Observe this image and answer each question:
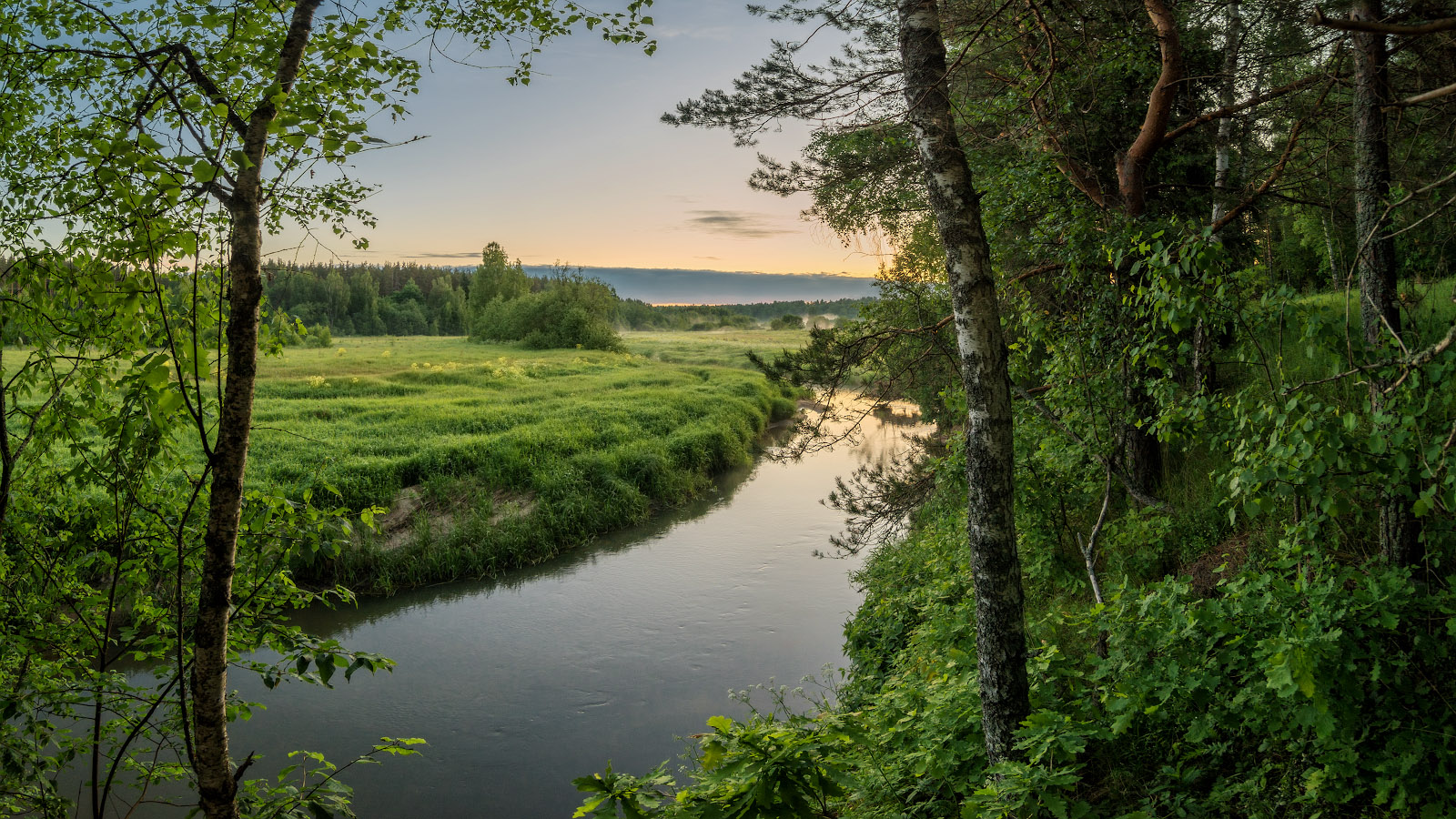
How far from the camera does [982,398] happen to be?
4215mm

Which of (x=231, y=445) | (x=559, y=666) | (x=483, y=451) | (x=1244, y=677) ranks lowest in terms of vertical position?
(x=559, y=666)

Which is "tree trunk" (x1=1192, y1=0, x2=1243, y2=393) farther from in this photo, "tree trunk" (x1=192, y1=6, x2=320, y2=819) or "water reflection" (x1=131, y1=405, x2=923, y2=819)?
"tree trunk" (x1=192, y1=6, x2=320, y2=819)

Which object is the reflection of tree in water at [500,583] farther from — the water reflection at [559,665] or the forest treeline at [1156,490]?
the forest treeline at [1156,490]

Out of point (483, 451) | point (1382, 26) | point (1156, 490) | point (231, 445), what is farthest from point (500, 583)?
point (1382, 26)

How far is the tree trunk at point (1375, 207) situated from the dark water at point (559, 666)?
7119mm

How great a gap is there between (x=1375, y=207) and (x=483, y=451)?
1703 cm

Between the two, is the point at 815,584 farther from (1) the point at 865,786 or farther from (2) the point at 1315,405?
(2) the point at 1315,405

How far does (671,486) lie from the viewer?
19672mm

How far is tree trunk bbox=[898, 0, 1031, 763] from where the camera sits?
417 cm

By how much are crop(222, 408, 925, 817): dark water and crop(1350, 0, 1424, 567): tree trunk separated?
7.12m

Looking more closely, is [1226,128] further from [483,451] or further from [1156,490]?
[483,451]

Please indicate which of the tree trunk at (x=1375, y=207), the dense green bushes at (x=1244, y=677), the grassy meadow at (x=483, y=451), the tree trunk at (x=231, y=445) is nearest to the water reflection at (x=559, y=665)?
the grassy meadow at (x=483, y=451)

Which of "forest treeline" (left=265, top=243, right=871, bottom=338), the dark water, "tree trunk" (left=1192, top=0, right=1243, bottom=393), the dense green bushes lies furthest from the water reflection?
"forest treeline" (left=265, top=243, right=871, bottom=338)

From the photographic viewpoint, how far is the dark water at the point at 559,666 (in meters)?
8.77
